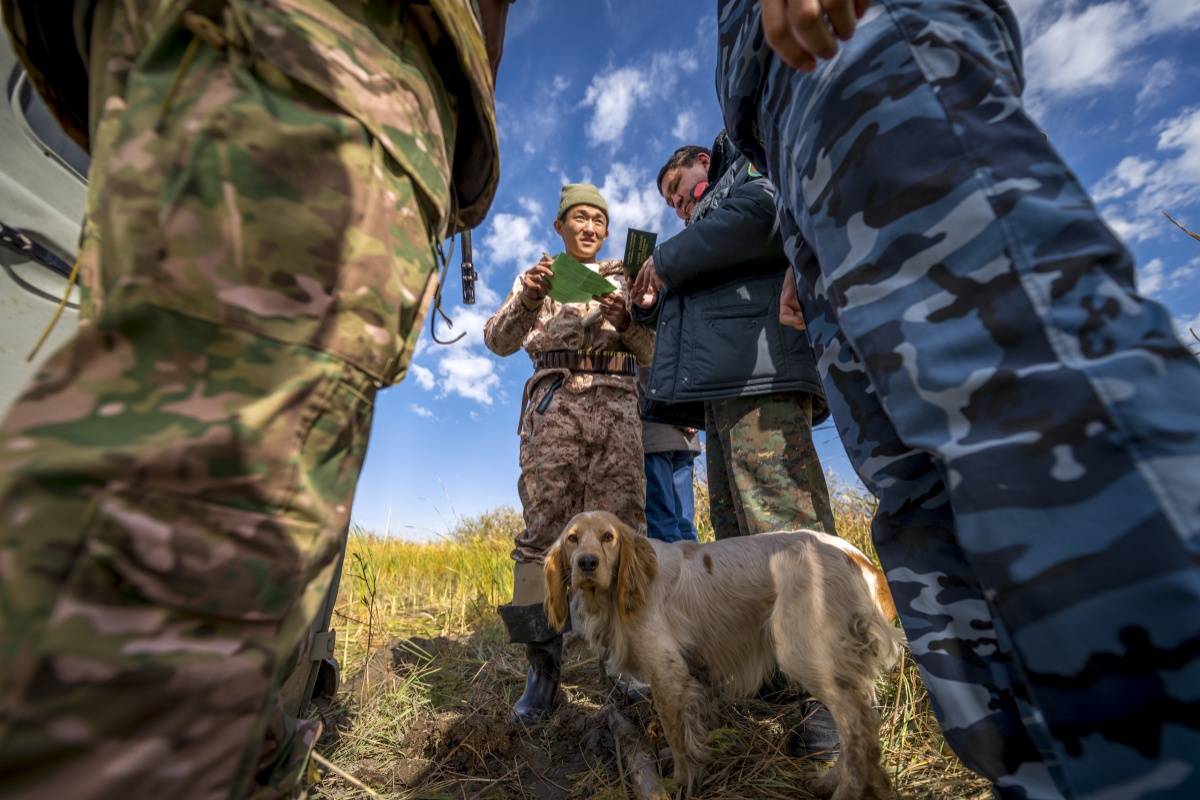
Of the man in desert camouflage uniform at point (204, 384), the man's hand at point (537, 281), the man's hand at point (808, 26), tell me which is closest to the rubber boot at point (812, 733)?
the man in desert camouflage uniform at point (204, 384)

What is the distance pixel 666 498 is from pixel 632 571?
1.30m

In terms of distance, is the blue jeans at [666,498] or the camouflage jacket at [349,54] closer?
the camouflage jacket at [349,54]

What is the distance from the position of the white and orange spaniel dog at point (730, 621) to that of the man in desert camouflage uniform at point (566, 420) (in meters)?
0.35

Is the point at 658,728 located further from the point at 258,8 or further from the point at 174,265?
the point at 258,8

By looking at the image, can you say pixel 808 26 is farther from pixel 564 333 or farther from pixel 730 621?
pixel 564 333

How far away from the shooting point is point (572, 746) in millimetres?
2432

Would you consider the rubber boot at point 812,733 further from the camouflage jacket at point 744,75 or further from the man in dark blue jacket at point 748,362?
the camouflage jacket at point 744,75

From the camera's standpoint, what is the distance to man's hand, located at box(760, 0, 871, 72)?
3.08 ft

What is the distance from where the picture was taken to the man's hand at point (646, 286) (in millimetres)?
2916

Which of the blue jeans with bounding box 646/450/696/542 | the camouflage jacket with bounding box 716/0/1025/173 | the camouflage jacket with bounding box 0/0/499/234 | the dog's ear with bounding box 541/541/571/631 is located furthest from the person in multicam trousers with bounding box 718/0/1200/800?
the blue jeans with bounding box 646/450/696/542

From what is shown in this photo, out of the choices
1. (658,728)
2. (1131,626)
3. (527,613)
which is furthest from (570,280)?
(1131,626)

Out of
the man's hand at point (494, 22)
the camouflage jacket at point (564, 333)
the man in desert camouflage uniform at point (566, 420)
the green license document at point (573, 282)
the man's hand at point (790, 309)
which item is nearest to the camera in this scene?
A: the man's hand at point (494, 22)

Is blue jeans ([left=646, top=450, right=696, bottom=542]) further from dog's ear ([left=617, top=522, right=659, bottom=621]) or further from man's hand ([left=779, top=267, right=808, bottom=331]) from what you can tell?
man's hand ([left=779, top=267, right=808, bottom=331])

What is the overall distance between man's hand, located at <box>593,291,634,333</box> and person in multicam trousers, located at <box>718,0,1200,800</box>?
218 centimetres
